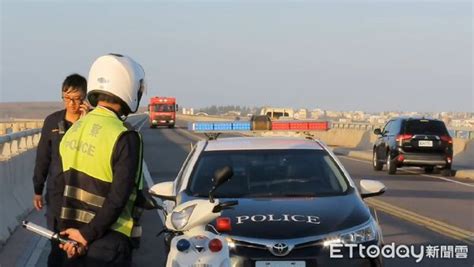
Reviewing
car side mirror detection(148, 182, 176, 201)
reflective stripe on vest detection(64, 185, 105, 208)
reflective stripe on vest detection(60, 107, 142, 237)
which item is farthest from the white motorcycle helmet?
car side mirror detection(148, 182, 176, 201)

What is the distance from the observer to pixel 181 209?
4656 millimetres

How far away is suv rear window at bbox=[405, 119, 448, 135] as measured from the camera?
2527cm

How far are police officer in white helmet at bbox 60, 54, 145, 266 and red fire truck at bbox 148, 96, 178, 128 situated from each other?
75.8 m

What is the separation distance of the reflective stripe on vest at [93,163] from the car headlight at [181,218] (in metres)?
0.25

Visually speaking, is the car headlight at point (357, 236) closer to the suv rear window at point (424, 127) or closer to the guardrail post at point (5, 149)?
the guardrail post at point (5, 149)

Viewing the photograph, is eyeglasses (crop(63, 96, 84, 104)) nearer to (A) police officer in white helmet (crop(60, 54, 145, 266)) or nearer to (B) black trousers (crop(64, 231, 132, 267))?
(A) police officer in white helmet (crop(60, 54, 145, 266))

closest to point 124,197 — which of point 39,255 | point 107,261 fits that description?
point 107,261

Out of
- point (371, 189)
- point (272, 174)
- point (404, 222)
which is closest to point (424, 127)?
point (404, 222)

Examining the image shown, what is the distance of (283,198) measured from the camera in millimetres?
7793

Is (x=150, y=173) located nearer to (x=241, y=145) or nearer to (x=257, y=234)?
(x=241, y=145)

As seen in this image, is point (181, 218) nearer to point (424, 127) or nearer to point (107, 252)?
point (107, 252)

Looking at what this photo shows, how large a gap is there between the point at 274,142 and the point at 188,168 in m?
0.97

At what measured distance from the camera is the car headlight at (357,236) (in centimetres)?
679

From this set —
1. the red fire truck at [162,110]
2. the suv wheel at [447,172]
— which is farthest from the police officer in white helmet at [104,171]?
the red fire truck at [162,110]
